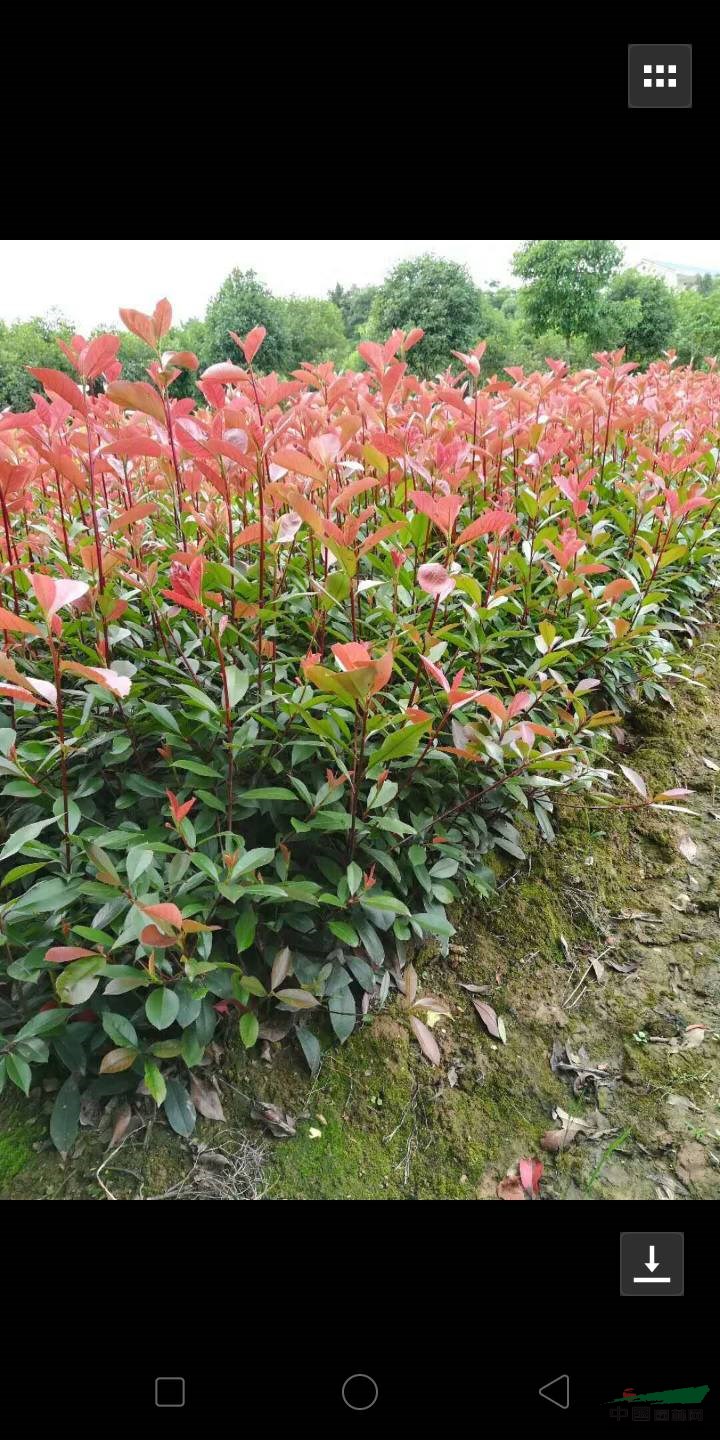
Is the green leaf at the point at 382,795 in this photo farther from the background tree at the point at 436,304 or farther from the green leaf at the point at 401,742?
the background tree at the point at 436,304

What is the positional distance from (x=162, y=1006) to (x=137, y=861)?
170 mm

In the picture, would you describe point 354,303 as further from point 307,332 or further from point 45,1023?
point 45,1023

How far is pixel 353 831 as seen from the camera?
3.20ft

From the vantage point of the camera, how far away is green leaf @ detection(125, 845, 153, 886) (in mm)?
846

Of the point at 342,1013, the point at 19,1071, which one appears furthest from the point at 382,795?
the point at 19,1071

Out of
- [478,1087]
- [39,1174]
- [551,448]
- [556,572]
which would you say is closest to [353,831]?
[478,1087]

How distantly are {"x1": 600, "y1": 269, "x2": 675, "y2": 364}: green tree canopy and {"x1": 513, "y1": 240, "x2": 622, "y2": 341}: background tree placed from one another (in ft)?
2.53

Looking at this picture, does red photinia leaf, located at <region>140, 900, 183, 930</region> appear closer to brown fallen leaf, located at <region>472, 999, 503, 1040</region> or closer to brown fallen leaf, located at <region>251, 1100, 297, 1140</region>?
brown fallen leaf, located at <region>251, 1100, 297, 1140</region>

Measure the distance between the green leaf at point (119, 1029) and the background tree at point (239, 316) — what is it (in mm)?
8123

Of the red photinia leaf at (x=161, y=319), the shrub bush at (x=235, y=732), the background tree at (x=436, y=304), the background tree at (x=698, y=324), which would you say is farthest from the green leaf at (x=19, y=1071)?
the background tree at (x=436, y=304)

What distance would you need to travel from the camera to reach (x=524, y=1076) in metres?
1.06
